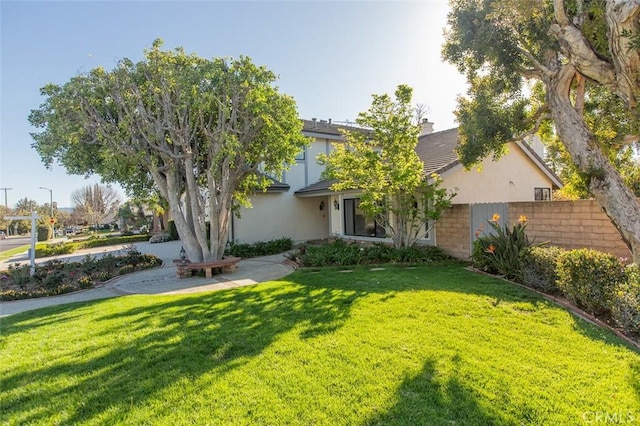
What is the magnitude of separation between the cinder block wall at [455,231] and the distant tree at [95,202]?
1864 inches

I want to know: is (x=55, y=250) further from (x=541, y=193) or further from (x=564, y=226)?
(x=541, y=193)

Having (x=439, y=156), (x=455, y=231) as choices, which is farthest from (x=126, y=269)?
(x=439, y=156)

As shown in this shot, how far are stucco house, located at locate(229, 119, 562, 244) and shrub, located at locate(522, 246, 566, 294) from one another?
522cm

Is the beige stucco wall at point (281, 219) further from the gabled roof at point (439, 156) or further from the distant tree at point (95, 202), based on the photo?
the distant tree at point (95, 202)

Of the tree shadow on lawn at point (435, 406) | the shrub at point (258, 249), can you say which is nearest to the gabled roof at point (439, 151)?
the shrub at point (258, 249)

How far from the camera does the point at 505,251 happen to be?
849 cm

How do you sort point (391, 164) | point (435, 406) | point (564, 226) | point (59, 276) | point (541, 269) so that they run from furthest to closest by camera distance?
1. point (391, 164)
2. point (59, 276)
3. point (564, 226)
4. point (541, 269)
5. point (435, 406)

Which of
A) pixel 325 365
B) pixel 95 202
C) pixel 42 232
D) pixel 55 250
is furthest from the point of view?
pixel 95 202

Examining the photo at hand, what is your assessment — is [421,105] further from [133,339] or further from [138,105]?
[133,339]

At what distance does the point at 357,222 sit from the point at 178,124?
→ 923 centimetres

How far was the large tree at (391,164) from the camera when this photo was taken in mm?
11391

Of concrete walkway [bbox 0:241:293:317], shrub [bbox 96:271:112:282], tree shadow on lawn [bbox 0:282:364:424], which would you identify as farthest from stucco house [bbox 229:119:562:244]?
tree shadow on lawn [bbox 0:282:364:424]

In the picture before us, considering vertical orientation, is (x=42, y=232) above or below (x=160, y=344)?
above

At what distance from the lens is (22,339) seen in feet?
17.8
